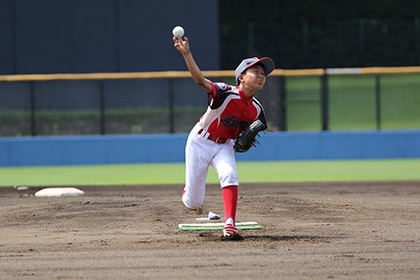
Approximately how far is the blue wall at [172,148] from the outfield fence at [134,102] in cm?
31

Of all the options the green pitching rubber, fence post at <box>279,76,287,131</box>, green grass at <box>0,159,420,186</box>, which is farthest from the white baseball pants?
fence post at <box>279,76,287,131</box>

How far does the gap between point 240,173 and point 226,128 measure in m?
8.86

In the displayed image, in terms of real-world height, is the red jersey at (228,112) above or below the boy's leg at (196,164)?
above

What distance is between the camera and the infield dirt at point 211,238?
5.51 metres

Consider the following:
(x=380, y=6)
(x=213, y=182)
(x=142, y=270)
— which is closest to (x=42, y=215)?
(x=142, y=270)

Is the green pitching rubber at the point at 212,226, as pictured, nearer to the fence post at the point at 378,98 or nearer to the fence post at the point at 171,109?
the fence post at the point at 171,109

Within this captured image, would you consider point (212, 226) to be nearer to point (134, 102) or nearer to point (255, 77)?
point (255, 77)

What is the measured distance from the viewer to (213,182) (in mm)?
13961

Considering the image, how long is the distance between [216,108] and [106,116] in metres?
12.3

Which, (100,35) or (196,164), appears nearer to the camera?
(196,164)

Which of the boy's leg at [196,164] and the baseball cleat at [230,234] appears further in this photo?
the boy's leg at [196,164]

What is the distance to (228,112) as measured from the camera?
23.2 ft

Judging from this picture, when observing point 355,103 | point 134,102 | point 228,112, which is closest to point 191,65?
point 228,112

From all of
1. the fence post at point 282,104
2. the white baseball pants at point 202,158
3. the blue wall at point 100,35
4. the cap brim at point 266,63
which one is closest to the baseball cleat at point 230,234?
the white baseball pants at point 202,158
